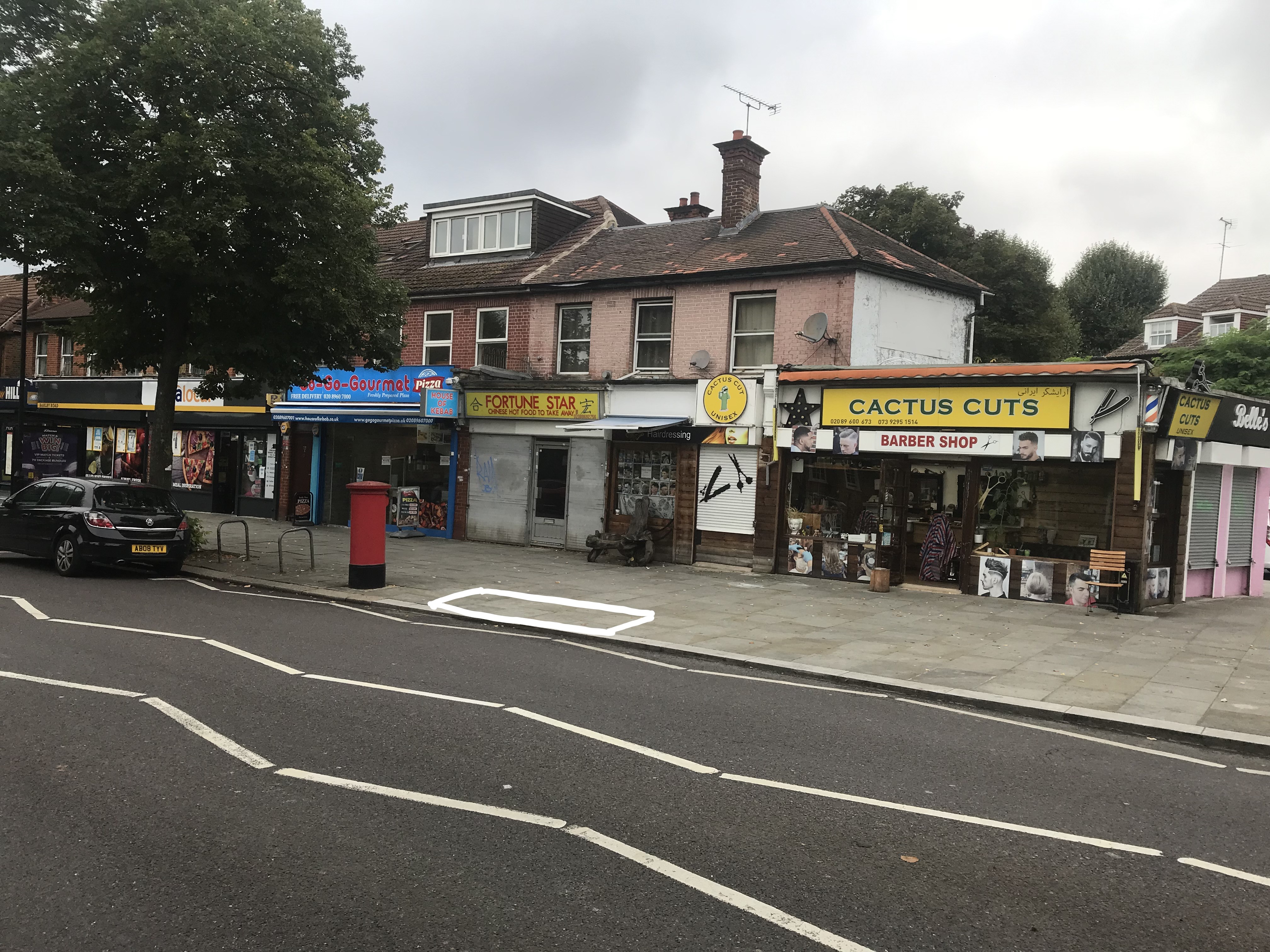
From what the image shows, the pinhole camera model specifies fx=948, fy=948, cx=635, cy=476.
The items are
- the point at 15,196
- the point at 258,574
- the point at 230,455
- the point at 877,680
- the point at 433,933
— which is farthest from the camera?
the point at 230,455

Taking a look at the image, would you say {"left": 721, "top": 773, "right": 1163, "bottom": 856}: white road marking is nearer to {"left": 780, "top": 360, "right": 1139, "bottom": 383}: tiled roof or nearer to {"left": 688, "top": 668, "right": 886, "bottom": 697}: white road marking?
{"left": 688, "top": 668, "right": 886, "bottom": 697}: white road marking

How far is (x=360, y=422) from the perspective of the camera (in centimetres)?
2434

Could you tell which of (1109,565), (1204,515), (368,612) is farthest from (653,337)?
(1204,515)

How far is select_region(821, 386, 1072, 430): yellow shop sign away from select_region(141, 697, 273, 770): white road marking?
12.3 meters

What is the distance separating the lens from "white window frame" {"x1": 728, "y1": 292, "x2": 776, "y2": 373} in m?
18.5

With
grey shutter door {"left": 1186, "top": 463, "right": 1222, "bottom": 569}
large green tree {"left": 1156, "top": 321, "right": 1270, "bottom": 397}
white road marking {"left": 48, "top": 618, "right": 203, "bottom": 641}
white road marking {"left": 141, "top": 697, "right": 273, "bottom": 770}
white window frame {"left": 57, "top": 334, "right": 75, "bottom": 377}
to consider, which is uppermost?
large green tree {"left": 1156, "top": 321, "right": 1270, "bottom": 397}

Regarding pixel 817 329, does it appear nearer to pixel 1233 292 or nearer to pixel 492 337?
pixel 492 337

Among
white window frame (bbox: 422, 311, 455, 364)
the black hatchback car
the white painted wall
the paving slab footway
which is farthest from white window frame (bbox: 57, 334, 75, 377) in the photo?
the white painted wall

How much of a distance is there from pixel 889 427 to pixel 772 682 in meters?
8.18

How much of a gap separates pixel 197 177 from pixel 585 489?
9569 mm

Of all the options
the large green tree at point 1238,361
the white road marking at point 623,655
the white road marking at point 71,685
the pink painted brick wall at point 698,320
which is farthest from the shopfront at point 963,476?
the large green tree at point 1238,361

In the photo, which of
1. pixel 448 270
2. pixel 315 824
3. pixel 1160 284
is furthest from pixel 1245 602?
pixel 1160 284

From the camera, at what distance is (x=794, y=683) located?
9.23 metres

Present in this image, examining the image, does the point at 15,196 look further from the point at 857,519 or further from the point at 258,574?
the point at 857,519
